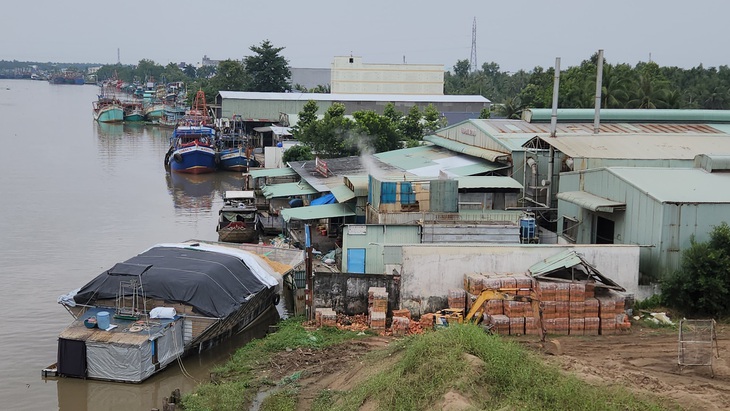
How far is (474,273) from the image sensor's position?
1655 cm

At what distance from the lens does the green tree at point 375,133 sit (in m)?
36.1

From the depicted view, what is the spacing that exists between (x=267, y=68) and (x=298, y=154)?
42.9 metres

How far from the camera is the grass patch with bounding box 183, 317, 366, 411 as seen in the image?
12750mm

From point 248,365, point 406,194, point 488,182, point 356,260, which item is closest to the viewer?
point 248,365

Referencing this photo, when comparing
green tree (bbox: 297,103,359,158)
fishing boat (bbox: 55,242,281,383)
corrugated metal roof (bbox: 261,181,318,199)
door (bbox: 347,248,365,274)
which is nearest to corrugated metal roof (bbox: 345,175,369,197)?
corrugated metal roof (bbox: 261,181,318,199)

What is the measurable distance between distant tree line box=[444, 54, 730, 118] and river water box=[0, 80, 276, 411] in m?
19.6

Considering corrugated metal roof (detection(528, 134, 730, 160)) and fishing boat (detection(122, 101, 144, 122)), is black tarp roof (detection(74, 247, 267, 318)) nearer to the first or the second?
corrugated metal roof (detection(528, 134, 730, 160))

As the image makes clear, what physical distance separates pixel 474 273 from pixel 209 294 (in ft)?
18.8

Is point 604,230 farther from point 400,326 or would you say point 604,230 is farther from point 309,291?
point 309,291

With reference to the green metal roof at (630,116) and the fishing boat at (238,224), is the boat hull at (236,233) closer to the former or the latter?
the fishing boat at (238,224)

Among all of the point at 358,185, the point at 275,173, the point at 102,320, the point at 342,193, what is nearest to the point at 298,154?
the point at 275,173

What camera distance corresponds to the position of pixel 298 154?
1444 inches

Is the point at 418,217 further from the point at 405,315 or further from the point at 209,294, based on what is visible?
the point at 209,294

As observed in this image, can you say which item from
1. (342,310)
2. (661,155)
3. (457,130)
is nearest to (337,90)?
(457,130)
